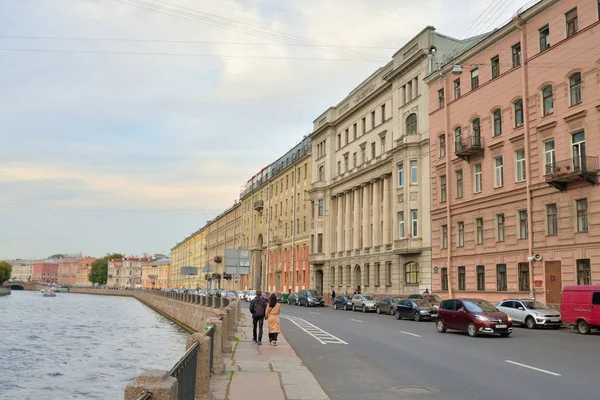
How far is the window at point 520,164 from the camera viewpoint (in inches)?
1428

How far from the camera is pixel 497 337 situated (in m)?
23.0

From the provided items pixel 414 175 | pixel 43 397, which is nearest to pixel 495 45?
pixel 414 175

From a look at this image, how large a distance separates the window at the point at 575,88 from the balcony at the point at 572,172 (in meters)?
3.22

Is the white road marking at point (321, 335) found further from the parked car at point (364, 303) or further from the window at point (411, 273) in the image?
the window at point (411, 273)

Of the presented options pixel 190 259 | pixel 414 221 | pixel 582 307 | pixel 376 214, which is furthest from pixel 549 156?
pixel 190 259

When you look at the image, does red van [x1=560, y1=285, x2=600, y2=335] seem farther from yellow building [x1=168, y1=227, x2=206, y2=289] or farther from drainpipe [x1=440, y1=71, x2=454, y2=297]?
yellow building [x1=168, y1=227, x2=206, y2=289]

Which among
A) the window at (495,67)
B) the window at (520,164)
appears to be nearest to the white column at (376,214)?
the window at (495,67)

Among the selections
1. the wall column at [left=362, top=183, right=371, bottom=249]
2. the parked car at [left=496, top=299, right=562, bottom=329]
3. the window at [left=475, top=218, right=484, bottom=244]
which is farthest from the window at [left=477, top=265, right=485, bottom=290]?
the wall column at [left=362, top=183, right=371, bottom=249]

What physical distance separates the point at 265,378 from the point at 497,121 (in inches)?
1226

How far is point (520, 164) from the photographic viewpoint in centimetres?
3650

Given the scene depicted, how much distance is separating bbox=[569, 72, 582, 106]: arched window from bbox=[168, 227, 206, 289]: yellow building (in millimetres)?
110055

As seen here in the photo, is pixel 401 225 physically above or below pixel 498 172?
below

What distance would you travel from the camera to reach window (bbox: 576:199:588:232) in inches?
1225

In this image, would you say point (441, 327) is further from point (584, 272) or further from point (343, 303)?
point (343, 303)
